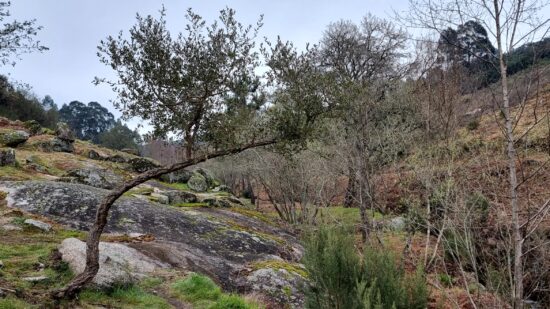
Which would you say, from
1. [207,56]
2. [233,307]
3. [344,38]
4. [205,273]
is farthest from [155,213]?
[344,38]

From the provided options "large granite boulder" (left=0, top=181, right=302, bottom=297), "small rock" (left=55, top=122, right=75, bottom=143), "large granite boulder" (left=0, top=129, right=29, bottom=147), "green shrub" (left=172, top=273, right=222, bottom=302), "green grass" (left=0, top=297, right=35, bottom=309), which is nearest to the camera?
"green grass" (left=0, top=297, right=35, bottom=309)

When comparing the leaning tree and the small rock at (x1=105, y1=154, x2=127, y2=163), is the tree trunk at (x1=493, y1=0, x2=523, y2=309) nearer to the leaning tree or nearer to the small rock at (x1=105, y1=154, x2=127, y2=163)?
the leaning tree

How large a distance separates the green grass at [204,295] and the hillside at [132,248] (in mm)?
62

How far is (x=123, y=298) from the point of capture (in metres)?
6.76

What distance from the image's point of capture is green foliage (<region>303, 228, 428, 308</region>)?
6.13 m

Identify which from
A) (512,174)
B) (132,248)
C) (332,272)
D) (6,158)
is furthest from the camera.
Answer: (6,158)

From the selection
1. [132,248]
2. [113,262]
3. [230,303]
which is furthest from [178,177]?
[230,303]

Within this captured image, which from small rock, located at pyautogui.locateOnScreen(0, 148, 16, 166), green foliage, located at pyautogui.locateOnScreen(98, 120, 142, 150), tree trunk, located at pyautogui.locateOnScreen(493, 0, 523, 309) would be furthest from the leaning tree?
green foliage, located at pyautogui.locateOnScreen(98, 120, 142, 150)

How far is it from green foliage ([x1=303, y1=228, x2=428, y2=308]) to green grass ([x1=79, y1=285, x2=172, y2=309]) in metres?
2.50

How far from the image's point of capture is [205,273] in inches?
371

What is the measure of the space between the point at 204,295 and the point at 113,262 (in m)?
1.72

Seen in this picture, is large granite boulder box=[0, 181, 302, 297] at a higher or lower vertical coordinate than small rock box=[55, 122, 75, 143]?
lower

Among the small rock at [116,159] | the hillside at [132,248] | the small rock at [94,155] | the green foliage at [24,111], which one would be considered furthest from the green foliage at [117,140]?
the hillside at [132,248]

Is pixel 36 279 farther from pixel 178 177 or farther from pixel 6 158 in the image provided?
pixel 178 177
